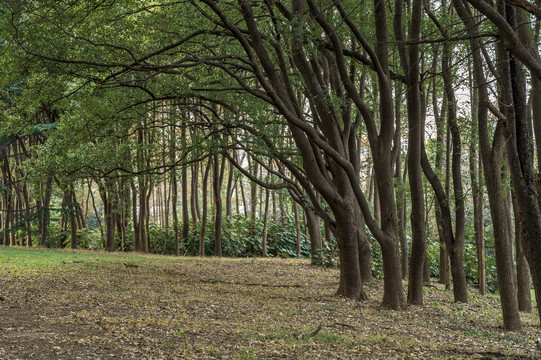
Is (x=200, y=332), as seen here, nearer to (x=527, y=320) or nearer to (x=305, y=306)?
(x=305, y=306)

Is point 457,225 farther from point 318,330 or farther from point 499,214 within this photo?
point 318,330

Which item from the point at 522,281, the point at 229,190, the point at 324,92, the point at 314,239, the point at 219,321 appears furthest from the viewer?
the point at 229,190

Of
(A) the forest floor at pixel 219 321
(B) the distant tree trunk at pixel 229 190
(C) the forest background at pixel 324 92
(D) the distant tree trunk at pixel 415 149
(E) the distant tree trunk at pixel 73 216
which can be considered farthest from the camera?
(B) the distant tree trunk at pixel 229 190

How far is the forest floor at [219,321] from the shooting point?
18.3 ft

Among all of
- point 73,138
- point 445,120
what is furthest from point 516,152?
point 73,138

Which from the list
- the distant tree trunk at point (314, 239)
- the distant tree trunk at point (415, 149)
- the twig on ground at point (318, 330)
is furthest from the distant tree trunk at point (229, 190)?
the twig on ground at point (318, 330)

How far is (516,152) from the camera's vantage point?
6.08m

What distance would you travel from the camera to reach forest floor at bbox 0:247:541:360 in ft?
18.3

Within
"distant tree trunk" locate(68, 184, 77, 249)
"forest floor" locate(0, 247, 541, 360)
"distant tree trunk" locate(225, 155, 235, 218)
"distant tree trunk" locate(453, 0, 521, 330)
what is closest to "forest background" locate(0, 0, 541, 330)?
"distant tree trunk" locate(453, 0, 521, 330)

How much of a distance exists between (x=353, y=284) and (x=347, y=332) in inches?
122

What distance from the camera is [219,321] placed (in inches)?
284

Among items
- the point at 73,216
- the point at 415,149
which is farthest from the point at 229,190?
the point at 415,149

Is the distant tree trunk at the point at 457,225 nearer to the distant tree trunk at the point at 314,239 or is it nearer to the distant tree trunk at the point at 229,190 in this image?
the distant tree trunk at the point at 314,239

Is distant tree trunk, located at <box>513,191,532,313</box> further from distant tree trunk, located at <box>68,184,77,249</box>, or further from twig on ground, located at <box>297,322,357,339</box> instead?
distant tree trunk, located at <box>68,184,77,249</box>
